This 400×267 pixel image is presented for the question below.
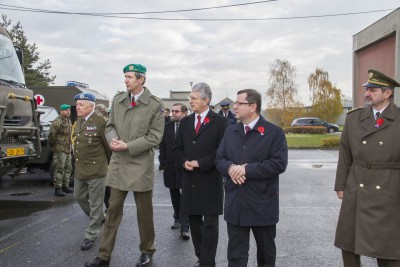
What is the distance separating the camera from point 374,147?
361cm

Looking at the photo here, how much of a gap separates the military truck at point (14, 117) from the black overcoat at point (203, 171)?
4.12 meters

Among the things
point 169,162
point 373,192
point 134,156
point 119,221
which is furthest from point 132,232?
point 373,192

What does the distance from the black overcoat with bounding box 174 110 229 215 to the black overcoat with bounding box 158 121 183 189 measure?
1.45m


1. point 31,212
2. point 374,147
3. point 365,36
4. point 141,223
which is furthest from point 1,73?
point 365,36

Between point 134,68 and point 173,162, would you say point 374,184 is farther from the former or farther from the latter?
point 173,162

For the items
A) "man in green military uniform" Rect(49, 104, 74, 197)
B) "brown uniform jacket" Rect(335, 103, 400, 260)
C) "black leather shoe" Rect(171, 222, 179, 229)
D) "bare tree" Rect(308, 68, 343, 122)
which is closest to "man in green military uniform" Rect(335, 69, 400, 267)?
"brown uniform jacket" Rect(335, 103, 400, 260)

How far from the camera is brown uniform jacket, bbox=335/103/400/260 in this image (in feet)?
11.6

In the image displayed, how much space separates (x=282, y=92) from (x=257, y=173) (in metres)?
46.7

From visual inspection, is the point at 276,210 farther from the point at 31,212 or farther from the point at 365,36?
the point at 365,36

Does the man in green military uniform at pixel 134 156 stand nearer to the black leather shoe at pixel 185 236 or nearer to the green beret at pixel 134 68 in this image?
the green beret at pixel 134 68

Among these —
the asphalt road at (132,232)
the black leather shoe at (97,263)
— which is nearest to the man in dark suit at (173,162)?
the asphalt road at (132,232)

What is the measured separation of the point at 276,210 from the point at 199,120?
1.42m

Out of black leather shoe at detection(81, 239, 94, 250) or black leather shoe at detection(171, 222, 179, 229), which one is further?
black leather shoe at detection(171, 222, 179, 229)

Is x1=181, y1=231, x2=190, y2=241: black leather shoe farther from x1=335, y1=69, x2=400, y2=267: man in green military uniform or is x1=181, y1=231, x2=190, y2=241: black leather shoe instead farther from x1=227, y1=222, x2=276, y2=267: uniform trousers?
x1=335, y1=69, x2=400, y2=267: man in green military uniform
